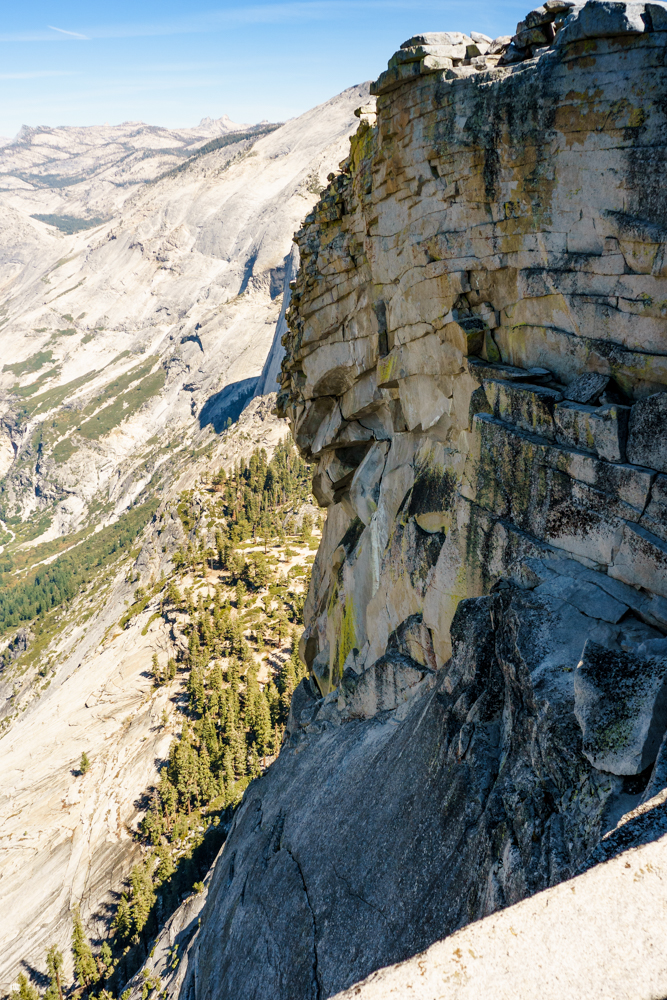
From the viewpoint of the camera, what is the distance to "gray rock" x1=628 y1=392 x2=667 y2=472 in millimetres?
11609

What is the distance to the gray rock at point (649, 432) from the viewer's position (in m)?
11.6

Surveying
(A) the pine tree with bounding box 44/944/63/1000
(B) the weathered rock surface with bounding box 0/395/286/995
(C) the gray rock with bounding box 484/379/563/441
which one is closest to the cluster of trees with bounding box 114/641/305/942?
(B) the weathered rock surface with bounding box 0/395/286/995

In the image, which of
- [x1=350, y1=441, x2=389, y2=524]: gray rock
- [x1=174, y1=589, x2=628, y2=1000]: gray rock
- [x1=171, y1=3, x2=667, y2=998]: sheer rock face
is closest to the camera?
[x1=174, y1=589, x2=628, y2=1000]: gray rock

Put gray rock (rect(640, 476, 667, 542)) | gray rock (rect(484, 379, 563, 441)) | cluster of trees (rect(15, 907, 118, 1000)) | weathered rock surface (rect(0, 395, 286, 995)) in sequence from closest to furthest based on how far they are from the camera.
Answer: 1. gray rock (rect(640, 476, 667, 542))
2. gray rock (rect(484, 379, 563, 441))
3. cluster of trees (rect(15, 907, 118, 1000))
4. weathered rock surface (rect(0, 395, 286, 995))

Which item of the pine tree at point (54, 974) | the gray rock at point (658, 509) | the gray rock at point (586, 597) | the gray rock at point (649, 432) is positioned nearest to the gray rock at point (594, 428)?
the gray rock at point (649, 432)

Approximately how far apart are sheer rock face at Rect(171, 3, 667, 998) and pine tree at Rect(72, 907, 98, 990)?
A: 36765 millimetres

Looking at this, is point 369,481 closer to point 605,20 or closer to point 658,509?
point 658,509

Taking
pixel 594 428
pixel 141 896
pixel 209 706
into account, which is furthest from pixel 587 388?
pixel 209 706

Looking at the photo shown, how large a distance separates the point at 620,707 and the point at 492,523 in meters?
5.78

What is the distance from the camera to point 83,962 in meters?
49.2

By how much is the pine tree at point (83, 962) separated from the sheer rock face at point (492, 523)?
121 ft

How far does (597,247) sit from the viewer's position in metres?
13.6

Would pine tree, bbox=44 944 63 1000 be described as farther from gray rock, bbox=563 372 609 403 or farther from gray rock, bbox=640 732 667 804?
gray rock, bbox=563 372 609 403

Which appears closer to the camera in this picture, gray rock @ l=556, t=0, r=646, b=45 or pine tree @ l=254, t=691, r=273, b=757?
gray rock @ l=556, t=0, r=646, b=45
